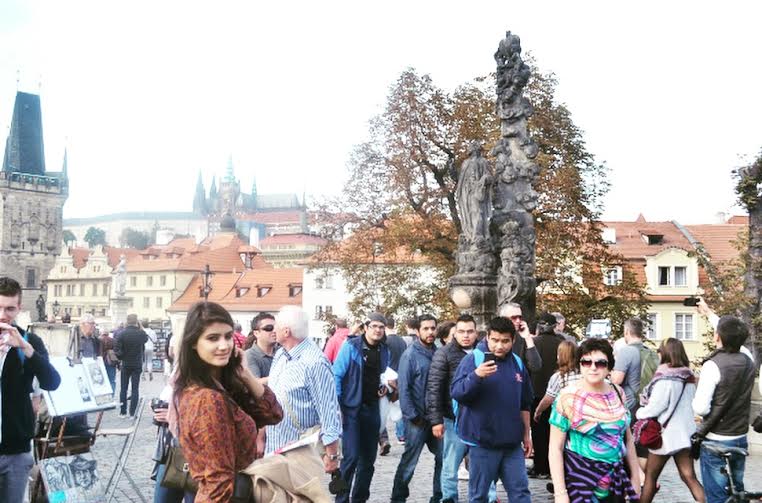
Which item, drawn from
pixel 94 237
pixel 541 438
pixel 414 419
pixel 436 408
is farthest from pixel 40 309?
pixel 436 408

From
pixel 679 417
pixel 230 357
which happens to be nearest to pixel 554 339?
pixel 679 417

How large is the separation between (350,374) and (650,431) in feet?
7.96

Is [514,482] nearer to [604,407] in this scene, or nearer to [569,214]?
[604,407]

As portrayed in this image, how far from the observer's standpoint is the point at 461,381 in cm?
624

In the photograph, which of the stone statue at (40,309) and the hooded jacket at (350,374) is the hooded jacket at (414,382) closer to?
the hooded jacket at (350,374)

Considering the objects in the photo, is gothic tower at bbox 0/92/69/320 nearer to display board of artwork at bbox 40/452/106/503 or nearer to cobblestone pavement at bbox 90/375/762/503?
cobblestone pavement at bbox 90/375/762/503

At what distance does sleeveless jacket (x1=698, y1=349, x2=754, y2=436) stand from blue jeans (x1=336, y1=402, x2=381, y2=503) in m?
2.63

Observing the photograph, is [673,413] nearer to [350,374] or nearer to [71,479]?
[350,374]

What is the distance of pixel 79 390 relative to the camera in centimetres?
748

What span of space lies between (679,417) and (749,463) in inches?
164

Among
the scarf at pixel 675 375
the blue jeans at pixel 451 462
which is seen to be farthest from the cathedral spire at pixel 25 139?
the scarf at pixel 675 375

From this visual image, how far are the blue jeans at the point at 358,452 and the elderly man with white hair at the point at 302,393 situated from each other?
1690 millimetres

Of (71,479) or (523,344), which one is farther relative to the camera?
(523,344)

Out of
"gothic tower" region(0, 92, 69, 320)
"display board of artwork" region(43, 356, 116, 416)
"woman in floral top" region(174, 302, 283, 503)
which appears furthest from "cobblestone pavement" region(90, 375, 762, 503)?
"gothic tower" region(0, 92, 69, 320)
